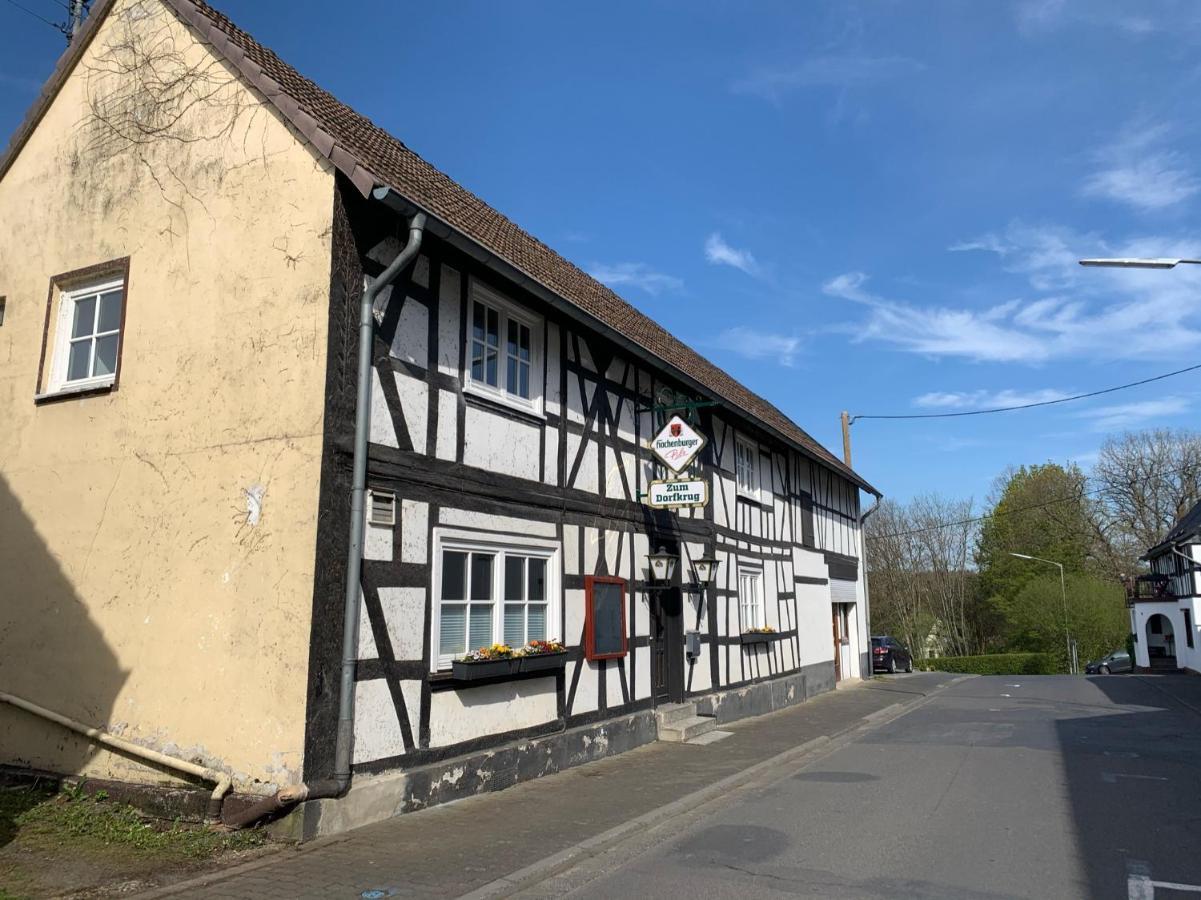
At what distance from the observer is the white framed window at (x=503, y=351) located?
384 inches

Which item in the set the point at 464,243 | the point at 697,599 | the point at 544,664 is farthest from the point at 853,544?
the point at 464,243

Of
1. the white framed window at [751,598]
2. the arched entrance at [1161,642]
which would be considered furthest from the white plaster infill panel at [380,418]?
the arched entrance at [1161,642]

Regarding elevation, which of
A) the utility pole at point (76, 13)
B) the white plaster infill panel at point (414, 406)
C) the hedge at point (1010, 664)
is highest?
the utility pole at point (76, 13)

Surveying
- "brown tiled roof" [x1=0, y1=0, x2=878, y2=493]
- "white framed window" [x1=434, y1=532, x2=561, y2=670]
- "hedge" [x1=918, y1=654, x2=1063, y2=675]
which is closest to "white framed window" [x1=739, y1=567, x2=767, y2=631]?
"brown tiled roof" [x1=0, y1=0, x2=878, y2=493]

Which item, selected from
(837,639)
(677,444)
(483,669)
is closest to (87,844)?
(483,669)

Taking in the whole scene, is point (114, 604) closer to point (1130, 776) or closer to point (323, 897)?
point (323, 897)

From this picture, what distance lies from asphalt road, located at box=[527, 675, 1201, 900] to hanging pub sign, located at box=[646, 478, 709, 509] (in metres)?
3.58

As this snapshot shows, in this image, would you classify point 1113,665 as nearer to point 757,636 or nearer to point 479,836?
point 757,636

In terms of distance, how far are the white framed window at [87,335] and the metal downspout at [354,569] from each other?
300 centimetres

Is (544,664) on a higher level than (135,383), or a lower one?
lower

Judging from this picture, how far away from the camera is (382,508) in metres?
8.13

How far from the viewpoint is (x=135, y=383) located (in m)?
8.78

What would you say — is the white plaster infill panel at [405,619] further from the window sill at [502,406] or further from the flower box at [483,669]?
the window sill at [502,406]

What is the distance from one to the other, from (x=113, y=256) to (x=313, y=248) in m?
2.84
